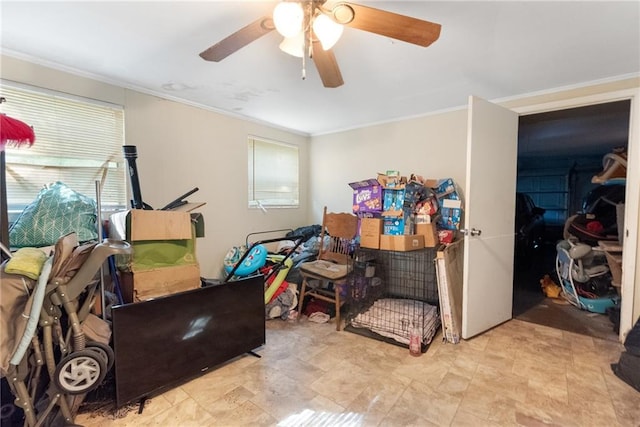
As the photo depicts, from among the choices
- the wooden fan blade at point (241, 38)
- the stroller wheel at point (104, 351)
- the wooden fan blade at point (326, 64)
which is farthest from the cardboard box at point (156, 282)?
the wooden fan blade at point (326, 64)

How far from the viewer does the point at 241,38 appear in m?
1.49

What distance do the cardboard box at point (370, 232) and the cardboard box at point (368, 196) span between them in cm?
13

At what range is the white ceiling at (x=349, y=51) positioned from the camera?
1.61m

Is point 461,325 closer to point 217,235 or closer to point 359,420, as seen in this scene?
point 359,420

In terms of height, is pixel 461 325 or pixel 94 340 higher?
pixel 94 340

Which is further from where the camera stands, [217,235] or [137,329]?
[217,235]

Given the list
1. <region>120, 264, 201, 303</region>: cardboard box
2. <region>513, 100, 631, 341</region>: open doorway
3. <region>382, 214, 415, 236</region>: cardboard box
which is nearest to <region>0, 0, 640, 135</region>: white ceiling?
<region>513, 100, 631, 341</region>: open doorway

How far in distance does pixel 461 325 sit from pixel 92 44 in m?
3.63

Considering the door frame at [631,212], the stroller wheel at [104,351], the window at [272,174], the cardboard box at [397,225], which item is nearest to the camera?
the stroller wheel at [104,351]

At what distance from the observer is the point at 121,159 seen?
8.62ft

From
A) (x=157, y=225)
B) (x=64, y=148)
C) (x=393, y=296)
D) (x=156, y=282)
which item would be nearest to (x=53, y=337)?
(x=156, y=282)

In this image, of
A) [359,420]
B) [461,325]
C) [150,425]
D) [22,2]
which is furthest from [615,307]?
[22,2]

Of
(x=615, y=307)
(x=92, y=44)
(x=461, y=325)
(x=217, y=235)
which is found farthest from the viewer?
(x=217, y=235)

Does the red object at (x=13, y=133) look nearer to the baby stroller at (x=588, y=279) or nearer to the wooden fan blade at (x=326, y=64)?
the wooden fan blade at (x=326, y=64)
